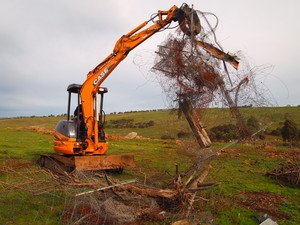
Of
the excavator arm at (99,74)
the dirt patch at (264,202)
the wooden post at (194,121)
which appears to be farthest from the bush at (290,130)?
the wooden post at (194,121)

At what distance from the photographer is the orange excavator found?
8820mm

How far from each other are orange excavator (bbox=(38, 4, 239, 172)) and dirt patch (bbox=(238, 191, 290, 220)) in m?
4.19

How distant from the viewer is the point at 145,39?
368 inches

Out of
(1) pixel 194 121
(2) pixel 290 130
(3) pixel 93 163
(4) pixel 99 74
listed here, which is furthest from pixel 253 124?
(2) pixel 290 130

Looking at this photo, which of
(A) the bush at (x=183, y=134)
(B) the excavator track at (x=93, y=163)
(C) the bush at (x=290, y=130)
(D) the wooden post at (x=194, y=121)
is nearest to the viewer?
(D) the wooden post at (x=194, y=121)

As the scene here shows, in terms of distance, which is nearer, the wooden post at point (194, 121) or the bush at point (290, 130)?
the wooden post at point (194, 121)

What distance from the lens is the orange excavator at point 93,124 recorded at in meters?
8.82

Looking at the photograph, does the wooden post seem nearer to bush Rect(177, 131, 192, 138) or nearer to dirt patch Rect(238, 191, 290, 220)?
bush Rect(177, 131, 192, 138)

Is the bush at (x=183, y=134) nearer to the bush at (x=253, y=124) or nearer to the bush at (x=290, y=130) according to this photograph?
the bush at (x=253, y=124)

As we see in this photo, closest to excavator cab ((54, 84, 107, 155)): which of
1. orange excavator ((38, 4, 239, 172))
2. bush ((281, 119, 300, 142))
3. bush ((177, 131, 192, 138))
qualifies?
orange excavator ((38, 4, 239, 172))

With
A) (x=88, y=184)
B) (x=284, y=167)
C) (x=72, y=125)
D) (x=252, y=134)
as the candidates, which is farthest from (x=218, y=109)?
(x=72, y=125)

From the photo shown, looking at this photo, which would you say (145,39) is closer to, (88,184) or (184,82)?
(184,82)

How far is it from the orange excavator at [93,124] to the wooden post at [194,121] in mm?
3431

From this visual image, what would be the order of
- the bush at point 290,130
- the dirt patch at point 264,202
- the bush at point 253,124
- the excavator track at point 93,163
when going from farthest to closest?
the bush at point 290,130
the excavator track at point 93,163
the bush at point 253,124
the dirt patch at point 264,202
